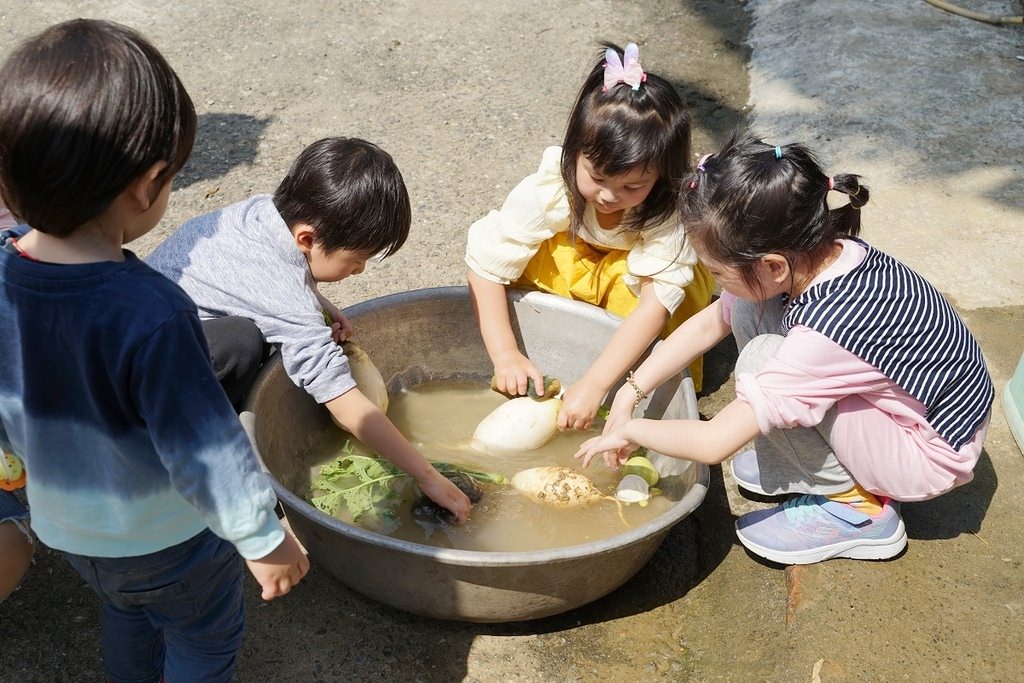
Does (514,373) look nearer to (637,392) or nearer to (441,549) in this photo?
(637,392)

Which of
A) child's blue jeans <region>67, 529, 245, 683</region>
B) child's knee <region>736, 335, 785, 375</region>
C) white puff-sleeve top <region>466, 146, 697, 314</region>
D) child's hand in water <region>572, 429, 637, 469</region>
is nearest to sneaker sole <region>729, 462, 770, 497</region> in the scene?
child's hand in water <region>572, 429, 637, 469</region>

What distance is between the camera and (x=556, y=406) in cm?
261

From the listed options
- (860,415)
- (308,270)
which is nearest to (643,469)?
(860,415)

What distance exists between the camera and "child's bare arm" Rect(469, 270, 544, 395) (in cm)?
267

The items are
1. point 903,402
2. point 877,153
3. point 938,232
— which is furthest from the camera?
point 877,153

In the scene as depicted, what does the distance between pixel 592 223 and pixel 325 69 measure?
7.66 ft

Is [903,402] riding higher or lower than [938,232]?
higher

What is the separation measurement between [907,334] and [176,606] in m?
1.45

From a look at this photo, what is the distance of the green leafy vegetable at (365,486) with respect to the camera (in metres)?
2.25

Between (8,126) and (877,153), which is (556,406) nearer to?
(8,126)

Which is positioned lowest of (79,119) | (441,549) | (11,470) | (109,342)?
(441,549)

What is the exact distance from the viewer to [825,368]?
196cm

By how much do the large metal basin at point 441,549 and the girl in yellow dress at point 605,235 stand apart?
100 millimetres

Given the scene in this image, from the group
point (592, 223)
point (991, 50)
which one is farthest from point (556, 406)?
point (991, 50)
